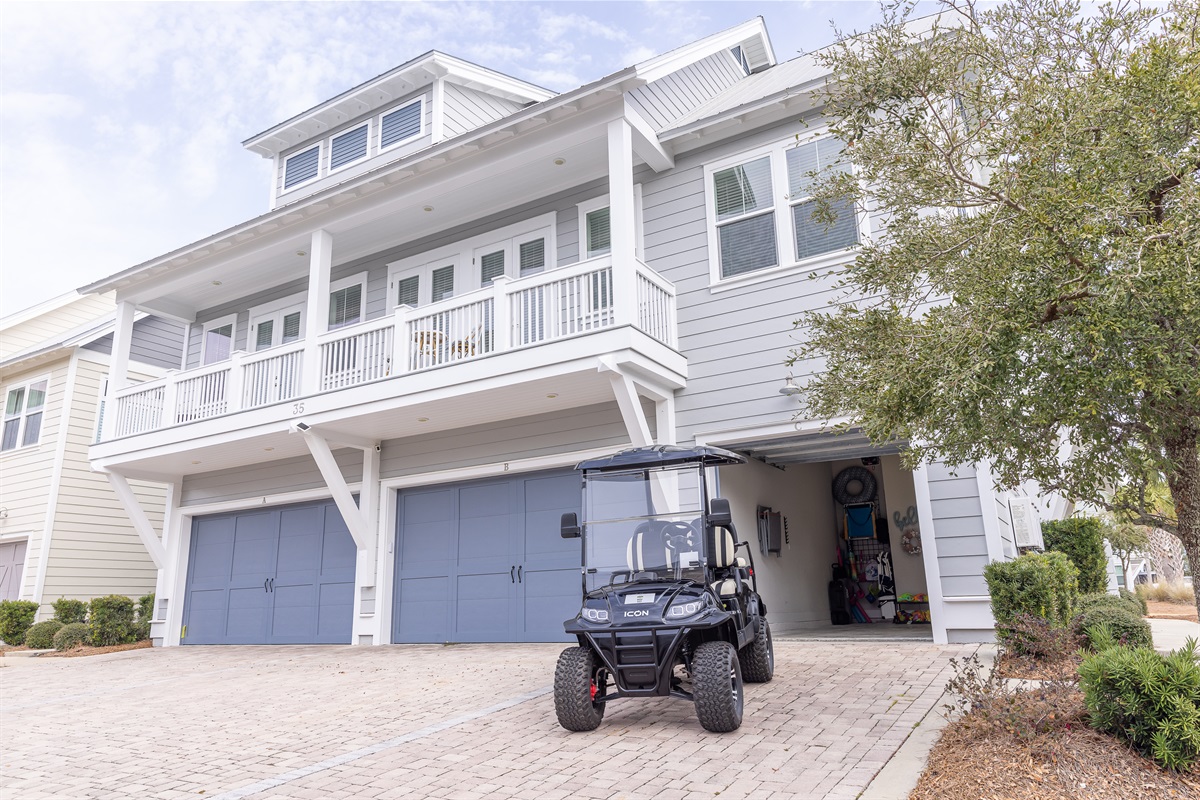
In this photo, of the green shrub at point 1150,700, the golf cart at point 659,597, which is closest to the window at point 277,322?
the golf cart at point 659,597

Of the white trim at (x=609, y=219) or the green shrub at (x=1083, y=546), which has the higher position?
the white trim at (x=609, y=219)

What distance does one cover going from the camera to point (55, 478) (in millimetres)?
17141

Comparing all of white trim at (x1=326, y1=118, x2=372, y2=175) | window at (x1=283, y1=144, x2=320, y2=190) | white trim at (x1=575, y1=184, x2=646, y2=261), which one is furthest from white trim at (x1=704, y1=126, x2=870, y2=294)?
window at (x1=283, y1=144, x2=320, y2=190)

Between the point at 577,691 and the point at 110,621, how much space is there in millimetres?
13310

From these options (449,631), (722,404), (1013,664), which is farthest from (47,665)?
(1013,664)

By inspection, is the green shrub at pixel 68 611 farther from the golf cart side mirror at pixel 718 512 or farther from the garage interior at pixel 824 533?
the golf cart side mirror at pixel 718 512

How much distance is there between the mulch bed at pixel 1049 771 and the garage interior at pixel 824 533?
6033 millimetres

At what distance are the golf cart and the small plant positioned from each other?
13744 millimetres

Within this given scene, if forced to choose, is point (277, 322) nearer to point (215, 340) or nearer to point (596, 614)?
point (215, 340)

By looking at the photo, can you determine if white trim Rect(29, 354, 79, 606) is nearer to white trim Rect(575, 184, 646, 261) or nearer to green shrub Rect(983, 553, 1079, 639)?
white trim Rect(575, 184, 646, 261)

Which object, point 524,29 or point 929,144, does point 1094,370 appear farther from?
→ point 524,29

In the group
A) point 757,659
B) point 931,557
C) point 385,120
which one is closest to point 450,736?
point 757,659

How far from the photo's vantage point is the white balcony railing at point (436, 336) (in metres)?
9.67

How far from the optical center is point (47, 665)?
12.2 meters
